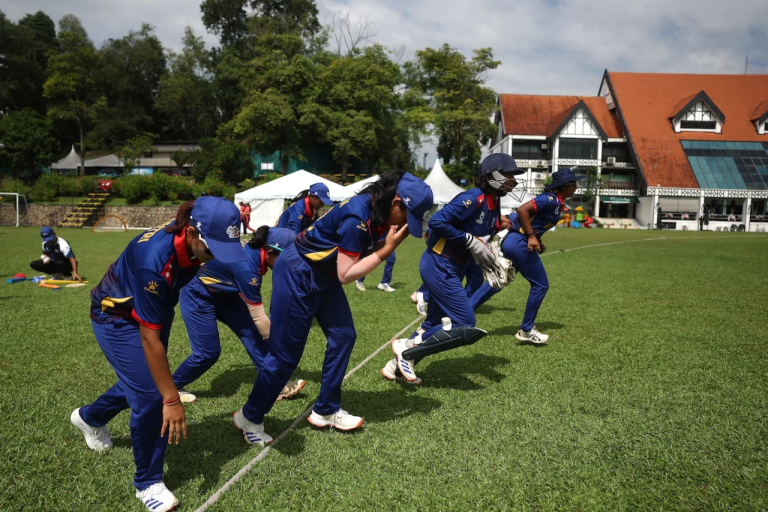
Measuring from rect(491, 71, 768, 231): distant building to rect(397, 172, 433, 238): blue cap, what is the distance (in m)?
48.5

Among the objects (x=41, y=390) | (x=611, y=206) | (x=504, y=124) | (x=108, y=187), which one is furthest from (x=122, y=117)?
(x=41, y=390)

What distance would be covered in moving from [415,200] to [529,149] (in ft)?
179

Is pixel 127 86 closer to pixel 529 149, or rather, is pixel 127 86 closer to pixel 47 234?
pixel 529 149

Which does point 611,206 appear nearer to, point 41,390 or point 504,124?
point 504,124

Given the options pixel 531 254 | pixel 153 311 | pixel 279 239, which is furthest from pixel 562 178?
pixel 153 311

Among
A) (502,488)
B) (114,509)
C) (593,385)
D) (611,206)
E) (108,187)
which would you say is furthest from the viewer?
(611,206)

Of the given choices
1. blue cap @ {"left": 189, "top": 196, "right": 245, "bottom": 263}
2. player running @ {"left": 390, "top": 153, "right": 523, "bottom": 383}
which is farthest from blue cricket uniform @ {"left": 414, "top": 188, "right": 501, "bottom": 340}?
blue cap @ {"left": 189, "top": 196, "right": 245, "bottom": 263}

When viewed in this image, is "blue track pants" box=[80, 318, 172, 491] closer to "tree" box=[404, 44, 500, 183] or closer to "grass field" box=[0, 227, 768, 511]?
"grass field" box=[0, 227, 768, 511]

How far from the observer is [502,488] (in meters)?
3.38

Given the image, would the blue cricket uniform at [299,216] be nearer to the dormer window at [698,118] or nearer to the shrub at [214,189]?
the shrub at [214,189]

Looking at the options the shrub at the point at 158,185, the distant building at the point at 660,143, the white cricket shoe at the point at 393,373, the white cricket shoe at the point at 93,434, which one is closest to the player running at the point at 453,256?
the white cricket shoe at the point at 393,373

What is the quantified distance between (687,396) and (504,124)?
172ft

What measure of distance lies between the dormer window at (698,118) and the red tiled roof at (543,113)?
5388 millimetres

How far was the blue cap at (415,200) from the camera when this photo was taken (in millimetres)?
3533
